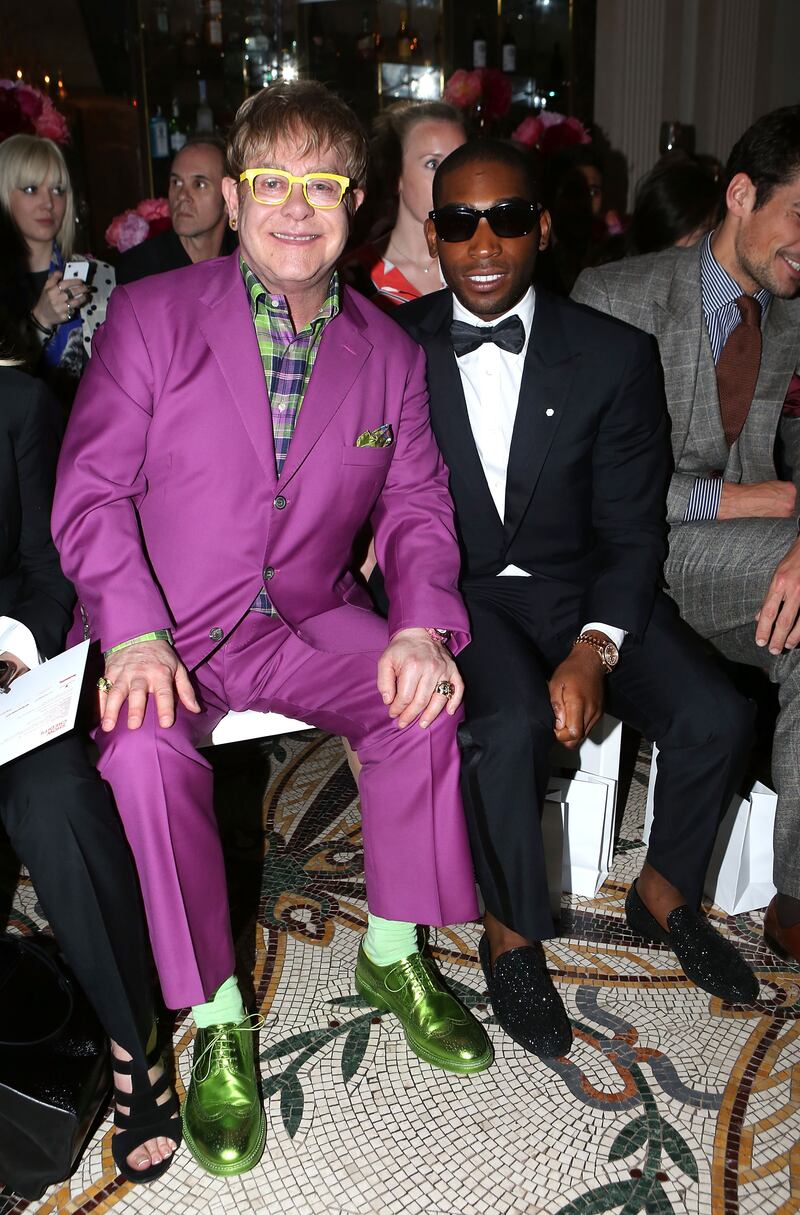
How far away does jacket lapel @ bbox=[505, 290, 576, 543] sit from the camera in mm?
2258

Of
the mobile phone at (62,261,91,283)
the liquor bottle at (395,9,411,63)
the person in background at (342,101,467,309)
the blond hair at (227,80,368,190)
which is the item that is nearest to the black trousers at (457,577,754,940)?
the blond hair at (227,80,368,190)

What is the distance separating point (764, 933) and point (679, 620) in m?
0.68

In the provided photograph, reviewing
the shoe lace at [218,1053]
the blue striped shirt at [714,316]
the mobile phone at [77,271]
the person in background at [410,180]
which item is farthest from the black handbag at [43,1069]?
the mobile phone at [77,271]

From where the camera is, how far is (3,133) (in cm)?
403

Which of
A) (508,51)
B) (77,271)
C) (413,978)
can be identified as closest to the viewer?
(413,978)

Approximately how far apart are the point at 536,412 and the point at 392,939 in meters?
1.09

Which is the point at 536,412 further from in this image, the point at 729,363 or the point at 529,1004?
the point at 529,1004

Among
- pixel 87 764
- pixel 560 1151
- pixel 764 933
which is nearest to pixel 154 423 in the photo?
pixel 87 764

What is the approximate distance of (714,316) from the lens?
2588mm

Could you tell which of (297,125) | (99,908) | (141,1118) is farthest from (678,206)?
(141,1118)

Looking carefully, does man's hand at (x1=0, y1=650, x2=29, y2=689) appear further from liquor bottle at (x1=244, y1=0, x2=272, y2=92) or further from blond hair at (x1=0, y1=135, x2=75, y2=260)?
liquor bottle at (x1=244, y1=0, x2=272, y2=92)

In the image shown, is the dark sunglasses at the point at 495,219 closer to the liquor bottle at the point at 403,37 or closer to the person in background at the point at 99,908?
the person in background at the point at 99,908

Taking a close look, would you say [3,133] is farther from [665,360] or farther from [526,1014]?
[526,1014]

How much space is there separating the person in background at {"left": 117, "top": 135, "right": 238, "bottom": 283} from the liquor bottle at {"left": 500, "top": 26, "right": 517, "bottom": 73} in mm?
2899
